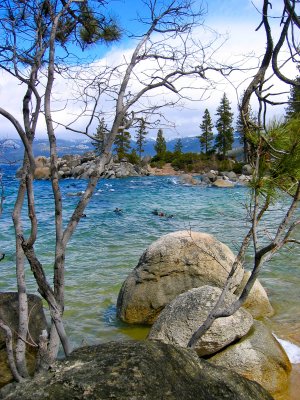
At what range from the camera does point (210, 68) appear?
3.28 metres

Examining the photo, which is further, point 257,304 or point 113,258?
point 113,258

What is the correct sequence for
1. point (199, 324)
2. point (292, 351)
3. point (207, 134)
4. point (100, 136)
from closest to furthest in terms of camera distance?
point (100, 136)
point (199, 324)
point (292, 351)
point (207, 134)

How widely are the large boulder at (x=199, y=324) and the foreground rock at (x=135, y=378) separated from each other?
2534mm

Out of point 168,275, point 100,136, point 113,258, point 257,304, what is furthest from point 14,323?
point 113,258

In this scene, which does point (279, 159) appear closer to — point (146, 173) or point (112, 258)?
point (112, 258)

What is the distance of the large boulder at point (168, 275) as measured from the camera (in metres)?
6.25

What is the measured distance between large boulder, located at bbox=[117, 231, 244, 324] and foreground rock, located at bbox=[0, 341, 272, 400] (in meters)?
4.25

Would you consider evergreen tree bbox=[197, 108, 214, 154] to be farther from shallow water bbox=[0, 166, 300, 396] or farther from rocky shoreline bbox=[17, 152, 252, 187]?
shallow water bbox=[0, 166, 300, 396]

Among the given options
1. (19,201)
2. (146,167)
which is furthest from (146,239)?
(146,167)

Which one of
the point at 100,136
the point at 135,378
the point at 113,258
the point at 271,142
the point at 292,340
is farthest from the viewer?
the point at 113,258

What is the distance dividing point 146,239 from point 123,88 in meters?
9.65

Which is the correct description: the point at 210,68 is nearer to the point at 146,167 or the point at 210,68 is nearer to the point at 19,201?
the point at 19,201

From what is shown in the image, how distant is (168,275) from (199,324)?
1.82 metres

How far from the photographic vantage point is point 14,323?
4.48 m
